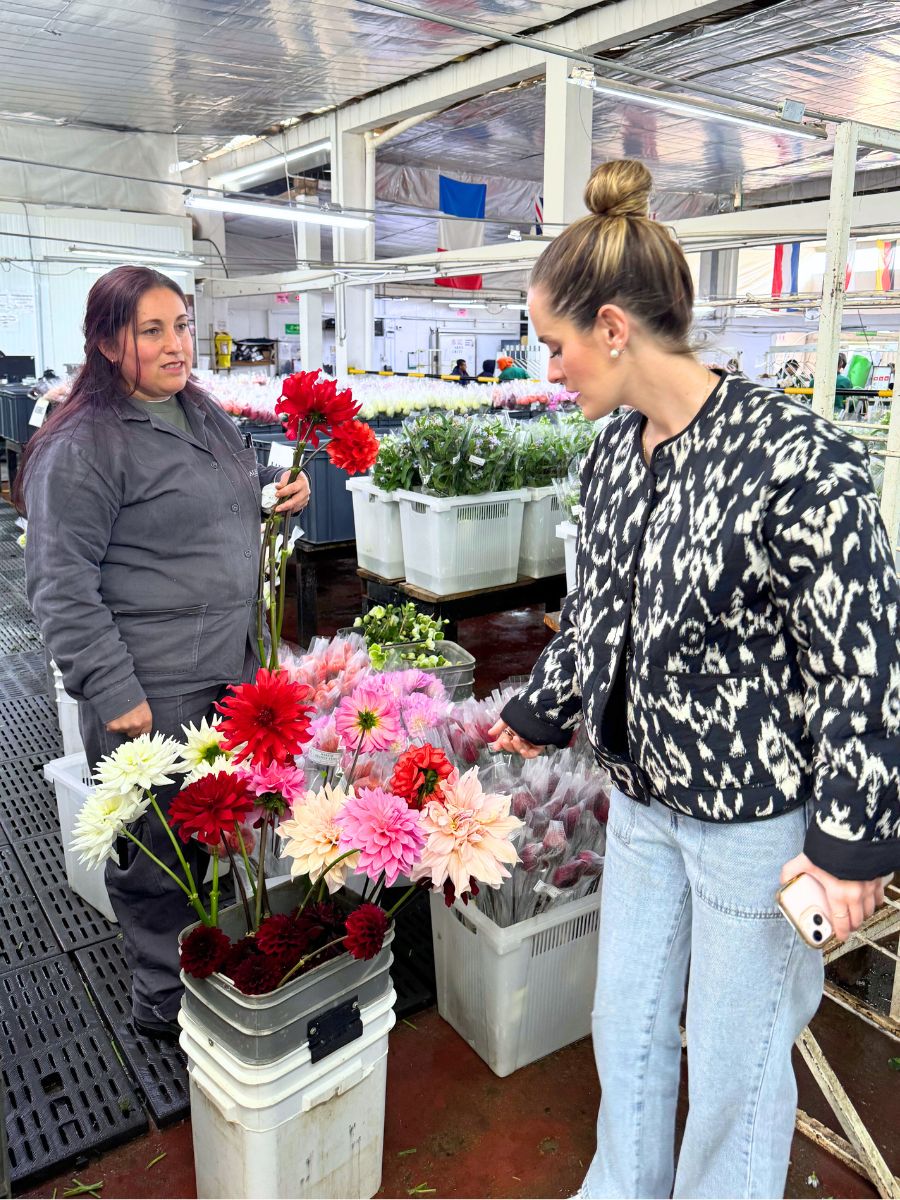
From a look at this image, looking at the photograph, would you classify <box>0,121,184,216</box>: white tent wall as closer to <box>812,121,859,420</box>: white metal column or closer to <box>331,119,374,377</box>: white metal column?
<box>331,119,374,377</box>: white metal column

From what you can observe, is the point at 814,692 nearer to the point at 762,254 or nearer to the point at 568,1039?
the point at 568,1039

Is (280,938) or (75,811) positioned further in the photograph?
(75,811)

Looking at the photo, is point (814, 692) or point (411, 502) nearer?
point (814, 692)

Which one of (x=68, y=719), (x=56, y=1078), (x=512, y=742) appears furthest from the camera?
(x=68, y=719)

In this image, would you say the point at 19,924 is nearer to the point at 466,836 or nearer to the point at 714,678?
the point at 466,836

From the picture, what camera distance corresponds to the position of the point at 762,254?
48.4ft

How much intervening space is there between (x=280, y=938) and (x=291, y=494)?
0.86 meters

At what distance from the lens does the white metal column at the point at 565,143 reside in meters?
6.48

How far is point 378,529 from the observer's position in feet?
12.2

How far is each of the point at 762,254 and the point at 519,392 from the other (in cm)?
1069

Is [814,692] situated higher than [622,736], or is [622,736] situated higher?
[814,692]

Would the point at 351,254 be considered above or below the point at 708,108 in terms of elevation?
above

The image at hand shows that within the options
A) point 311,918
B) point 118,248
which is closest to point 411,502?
point 311,918

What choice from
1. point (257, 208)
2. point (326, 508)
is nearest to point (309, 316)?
point (257, 208)
